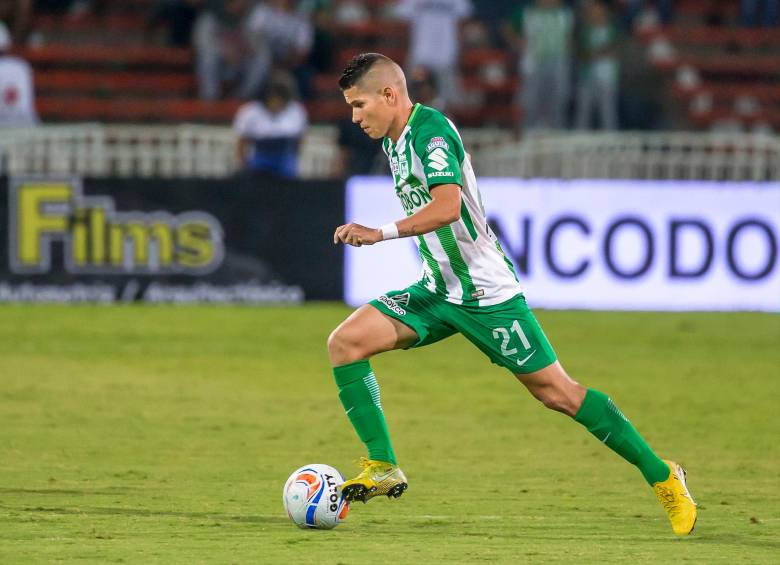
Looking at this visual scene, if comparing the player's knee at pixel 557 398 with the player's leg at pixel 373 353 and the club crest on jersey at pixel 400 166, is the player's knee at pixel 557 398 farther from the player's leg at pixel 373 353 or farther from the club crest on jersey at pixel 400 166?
the club crest on jersey at pixel 400 166

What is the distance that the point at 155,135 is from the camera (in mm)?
18594

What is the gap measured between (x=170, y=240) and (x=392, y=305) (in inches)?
390

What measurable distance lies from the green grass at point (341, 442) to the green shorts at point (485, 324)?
750 mm

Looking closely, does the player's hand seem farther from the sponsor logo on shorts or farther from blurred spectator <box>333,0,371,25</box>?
blurred spectator <box>333,0,371,25</box>

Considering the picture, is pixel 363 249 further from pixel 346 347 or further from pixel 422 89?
pixel 346 347

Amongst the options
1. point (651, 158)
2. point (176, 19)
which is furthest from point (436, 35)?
point (176, 19)

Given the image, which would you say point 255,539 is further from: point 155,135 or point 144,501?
point 155,135

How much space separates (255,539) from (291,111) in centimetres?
1203

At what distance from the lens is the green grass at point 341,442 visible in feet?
21.5

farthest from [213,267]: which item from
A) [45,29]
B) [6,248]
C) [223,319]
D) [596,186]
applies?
[45,29]

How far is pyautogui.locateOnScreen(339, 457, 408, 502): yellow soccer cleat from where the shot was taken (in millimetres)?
6980

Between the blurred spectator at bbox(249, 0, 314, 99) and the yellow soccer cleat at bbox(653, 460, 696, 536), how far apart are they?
1495 centimetres

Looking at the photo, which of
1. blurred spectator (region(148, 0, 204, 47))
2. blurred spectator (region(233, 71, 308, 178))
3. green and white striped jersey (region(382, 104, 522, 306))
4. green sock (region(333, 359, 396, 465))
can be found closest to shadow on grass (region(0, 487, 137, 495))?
green sock (region(333, 359, 396, 465))

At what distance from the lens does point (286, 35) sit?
21.2 metres
